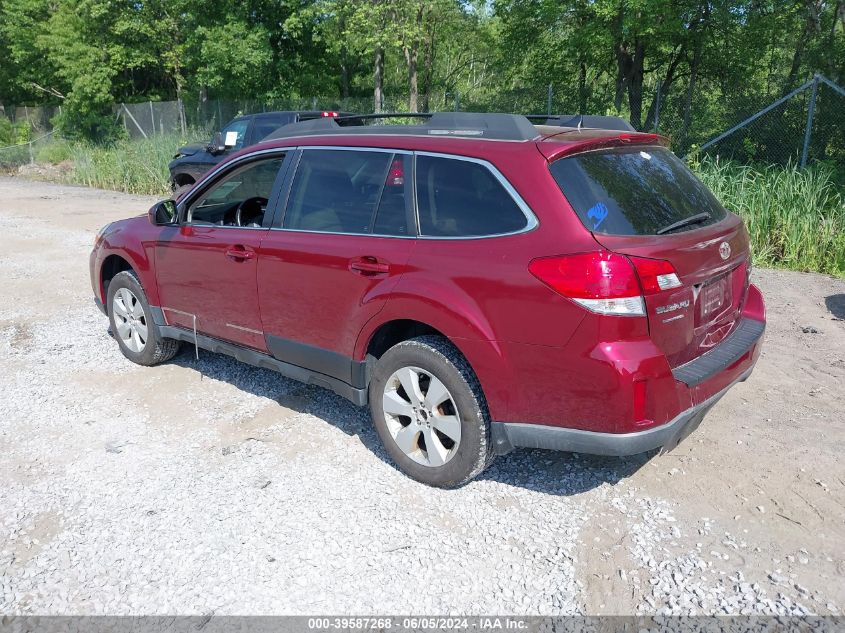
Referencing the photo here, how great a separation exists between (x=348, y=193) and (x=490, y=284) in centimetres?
120

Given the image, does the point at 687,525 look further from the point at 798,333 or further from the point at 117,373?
the point at 117,373

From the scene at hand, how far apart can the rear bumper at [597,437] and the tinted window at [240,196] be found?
2.18 m

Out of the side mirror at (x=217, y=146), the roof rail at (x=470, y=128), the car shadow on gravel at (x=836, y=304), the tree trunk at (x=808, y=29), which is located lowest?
the car shadow on gravel at (x=836, y=304)

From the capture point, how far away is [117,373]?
546cm

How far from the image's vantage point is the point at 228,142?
12.9 metres

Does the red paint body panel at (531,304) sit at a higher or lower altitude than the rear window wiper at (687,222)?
lower

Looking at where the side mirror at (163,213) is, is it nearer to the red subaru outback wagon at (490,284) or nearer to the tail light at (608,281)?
the red subaru outback wagon at (490,284)

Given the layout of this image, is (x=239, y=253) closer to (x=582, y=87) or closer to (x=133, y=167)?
(x=582, y=87)

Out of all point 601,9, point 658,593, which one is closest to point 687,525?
point 658,593

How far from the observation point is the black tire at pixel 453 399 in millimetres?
3402

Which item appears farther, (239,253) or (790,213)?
(790,213)

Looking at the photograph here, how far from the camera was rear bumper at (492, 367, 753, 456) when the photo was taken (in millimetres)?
3047

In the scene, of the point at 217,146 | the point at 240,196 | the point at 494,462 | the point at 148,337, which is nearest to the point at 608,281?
the point at 494,462

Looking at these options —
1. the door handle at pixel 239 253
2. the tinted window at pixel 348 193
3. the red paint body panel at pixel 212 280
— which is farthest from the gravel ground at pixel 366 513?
the tinted window at pixel 348 193
